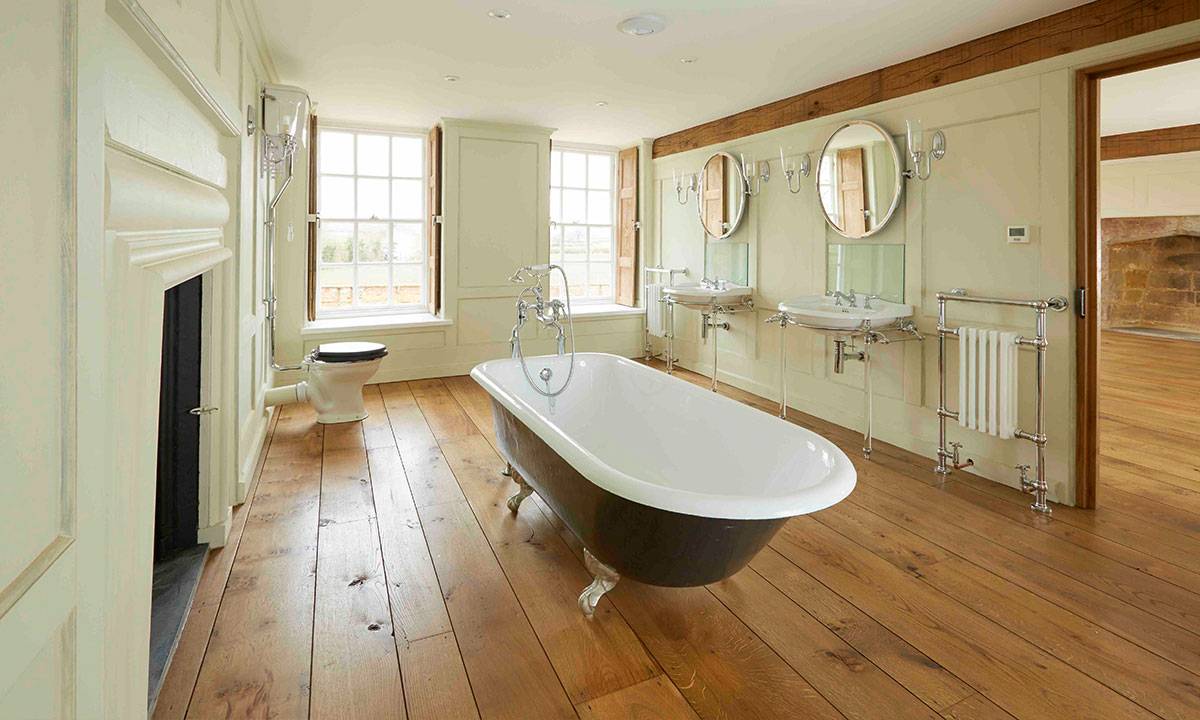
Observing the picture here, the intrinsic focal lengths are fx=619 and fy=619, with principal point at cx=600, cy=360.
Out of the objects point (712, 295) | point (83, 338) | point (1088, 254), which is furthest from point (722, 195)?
point (83, 338)

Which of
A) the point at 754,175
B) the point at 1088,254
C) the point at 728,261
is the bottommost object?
the point at 1088,254

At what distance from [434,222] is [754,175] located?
9.21 ft

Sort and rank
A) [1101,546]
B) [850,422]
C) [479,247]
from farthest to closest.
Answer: [479,247] → [850,422] → [1101,546]

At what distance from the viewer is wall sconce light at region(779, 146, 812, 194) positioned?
4406 millimetres

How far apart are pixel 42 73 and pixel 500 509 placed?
2458 millimetres

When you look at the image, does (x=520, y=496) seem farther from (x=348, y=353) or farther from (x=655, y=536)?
(x=348, y=353)

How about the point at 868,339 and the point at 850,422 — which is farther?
the point at 850,422

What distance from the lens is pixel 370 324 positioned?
5.34 m

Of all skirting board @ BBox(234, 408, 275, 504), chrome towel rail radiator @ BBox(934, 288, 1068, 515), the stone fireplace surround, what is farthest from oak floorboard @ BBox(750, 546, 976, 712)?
the stone fireplace surround

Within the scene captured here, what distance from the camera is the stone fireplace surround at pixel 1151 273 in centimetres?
730

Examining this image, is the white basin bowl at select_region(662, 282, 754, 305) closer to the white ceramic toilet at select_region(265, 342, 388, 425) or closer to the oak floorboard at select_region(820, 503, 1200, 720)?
the white ceramic toilet at select_region(265, 342, 388, 425)

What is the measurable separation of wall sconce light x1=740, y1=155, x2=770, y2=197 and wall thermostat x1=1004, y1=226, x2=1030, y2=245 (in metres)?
A: 1.98

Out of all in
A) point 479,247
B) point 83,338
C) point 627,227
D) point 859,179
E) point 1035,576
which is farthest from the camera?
point 627,227

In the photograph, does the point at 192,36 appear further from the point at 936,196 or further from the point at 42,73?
the point at 936,196
